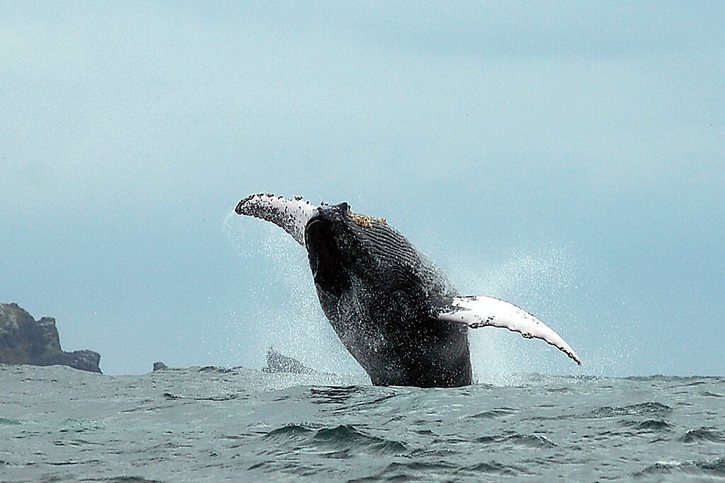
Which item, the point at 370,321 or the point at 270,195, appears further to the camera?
the point at 270,195

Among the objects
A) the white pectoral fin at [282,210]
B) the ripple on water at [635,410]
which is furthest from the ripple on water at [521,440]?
the white pectoral fin at [282,210]

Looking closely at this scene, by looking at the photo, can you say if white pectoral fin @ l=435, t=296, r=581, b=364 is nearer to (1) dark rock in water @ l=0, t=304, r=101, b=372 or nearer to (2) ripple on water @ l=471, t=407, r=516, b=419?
(2) ripple on water @ l=471, t=407, r=516, b=419

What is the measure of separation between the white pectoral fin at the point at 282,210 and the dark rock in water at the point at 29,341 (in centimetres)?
10266

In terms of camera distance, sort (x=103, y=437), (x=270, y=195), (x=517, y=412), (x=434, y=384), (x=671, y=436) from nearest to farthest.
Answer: (x=671, y=436)
(x=103, y=437)
(x=517, y=412)
(x=434, y=384)
(x=270, y=195)

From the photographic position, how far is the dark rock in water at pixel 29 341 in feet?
360

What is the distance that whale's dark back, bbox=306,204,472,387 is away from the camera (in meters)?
10.5

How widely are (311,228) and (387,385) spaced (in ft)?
8.21

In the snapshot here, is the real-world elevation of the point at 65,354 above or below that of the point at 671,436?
above

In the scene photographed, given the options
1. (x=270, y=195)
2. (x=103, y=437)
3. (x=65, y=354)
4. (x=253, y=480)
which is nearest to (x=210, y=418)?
(x=103, y=437)

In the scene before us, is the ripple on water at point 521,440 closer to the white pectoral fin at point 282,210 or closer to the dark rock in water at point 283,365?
the white pectoral fin at point 282,210

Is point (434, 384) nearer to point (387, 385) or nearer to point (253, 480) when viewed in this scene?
point (387, 385)

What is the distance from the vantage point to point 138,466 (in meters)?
6.75

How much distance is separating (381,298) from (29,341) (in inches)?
4485

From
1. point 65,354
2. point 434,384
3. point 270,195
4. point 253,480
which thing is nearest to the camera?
point 253,480
